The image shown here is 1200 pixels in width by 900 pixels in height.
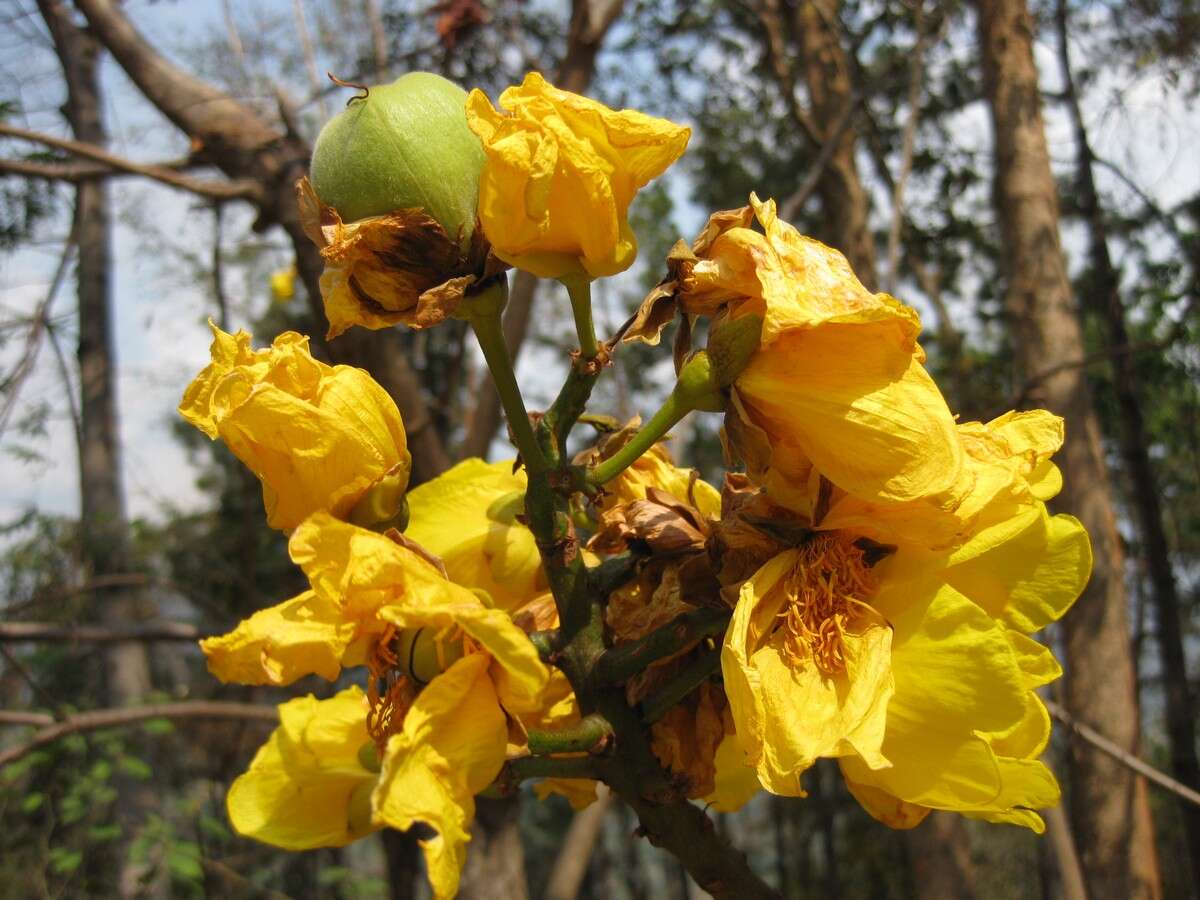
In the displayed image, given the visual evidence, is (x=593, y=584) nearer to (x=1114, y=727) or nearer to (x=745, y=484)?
(x=745, y=484)

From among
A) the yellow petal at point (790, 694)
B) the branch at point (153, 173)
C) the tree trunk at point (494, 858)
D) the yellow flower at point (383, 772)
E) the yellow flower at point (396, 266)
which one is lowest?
the tree trunk at point (494, 858)

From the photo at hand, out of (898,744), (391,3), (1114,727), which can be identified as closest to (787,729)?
(898,744)

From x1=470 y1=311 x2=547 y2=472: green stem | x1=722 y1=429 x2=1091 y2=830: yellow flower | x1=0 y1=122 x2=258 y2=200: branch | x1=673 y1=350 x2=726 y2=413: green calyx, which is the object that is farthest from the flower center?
x1=0 y1=122 x2=258 y2=200: branch

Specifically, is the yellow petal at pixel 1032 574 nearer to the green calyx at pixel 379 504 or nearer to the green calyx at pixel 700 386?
the green calyx at pixel 700 386

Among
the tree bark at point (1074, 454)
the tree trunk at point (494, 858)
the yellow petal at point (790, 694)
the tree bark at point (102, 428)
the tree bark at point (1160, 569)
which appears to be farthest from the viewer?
the tree bark at point (102, 428)


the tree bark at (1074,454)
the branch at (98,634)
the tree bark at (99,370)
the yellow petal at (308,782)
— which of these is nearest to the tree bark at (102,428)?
the tree bark at (99,370)

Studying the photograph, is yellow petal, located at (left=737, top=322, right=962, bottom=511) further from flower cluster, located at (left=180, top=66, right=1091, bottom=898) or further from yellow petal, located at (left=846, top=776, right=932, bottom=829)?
yellow petal, located at (left=846, top=776, right=932, bottom=829)

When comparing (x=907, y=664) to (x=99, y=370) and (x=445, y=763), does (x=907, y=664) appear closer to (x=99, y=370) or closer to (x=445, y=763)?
(x=445, y=763)
